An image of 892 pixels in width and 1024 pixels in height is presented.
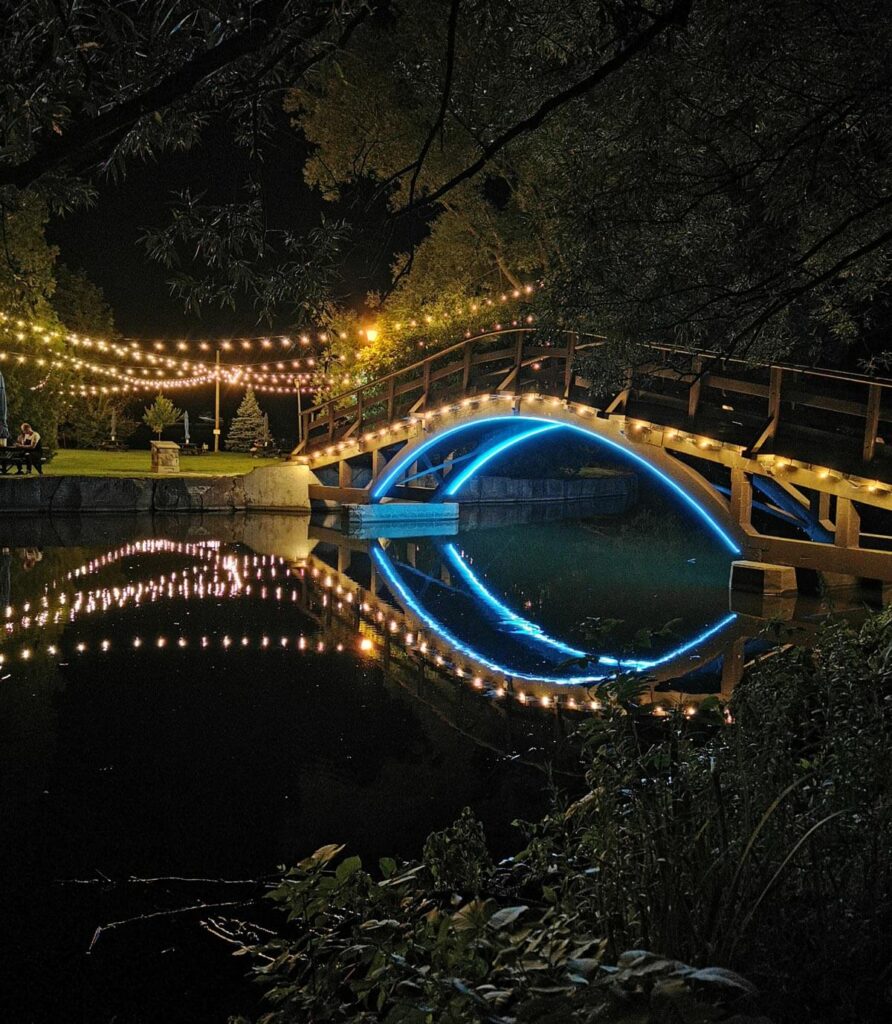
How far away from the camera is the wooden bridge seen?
10531mm

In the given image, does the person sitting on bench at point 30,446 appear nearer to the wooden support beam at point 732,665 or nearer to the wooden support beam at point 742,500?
the wooden support beam at point 742,500

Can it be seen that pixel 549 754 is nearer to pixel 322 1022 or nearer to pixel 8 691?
pixel 322 1022

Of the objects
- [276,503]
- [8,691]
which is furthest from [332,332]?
[276,503]

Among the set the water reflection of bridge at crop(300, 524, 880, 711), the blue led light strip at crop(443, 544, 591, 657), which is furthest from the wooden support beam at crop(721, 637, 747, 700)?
the blue led light strip at crop(443, 544, 591, 657)

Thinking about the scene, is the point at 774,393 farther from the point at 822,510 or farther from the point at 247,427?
the point at 247,427

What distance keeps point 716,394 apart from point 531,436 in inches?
191

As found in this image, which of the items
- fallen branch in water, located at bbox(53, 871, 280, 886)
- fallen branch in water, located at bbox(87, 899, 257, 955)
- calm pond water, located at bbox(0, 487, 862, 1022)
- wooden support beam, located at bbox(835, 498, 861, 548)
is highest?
wooden support beam, located at bbox(835, 498, 861, 548)

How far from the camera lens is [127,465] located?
2420 cm

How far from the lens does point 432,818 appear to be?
175 inches

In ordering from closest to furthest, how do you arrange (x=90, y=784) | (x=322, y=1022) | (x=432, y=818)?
(x=322, y=1022) < (x=432, y=818) < (x=90, y=784)

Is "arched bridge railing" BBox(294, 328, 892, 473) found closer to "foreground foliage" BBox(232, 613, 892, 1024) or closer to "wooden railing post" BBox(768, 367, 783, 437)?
"wooden railing post" BBox(768, 367, 783, 437)

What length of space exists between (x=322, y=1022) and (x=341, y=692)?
4.33 meters

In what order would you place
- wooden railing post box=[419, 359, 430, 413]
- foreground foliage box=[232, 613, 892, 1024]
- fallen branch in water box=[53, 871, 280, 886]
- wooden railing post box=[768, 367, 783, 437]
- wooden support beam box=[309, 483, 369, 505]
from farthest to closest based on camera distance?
wooden support beam box=[309, 483, 369, 505]
wooden railing post box=[419, 359, 430, 413]
wooden railing post box=[768, 367, 783, 437]
fallen branch in water box=[53, 871, 280, 886]
foreground foliage box=[232, 613, 892, 1024]

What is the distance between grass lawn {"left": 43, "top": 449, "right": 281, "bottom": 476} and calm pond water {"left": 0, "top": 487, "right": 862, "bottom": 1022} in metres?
7.68
